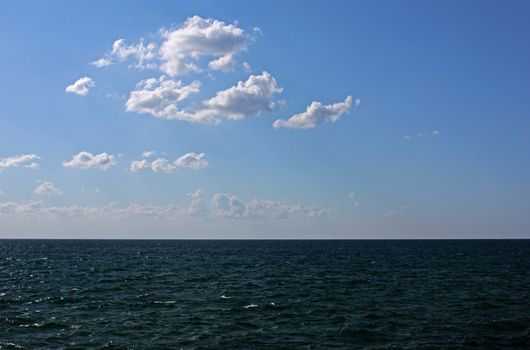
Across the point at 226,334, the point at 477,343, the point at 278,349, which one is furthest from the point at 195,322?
the point at 477,343

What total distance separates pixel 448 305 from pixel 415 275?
25520 mm

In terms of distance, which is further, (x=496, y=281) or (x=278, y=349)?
(x=496, y=281)

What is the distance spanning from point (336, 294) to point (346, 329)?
1553 centimetres

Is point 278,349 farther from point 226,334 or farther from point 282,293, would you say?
point 282,293

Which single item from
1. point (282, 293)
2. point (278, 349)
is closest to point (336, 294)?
point (282, 293)

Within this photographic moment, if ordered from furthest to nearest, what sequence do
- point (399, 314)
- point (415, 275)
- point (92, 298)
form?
point (415, 275) < point (92, 298) < point (399, 314)

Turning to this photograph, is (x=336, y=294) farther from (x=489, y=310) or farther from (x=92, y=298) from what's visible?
(x=92, y=298)

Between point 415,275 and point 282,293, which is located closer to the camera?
point 282,293

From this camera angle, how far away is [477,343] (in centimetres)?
2648

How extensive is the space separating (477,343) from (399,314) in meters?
8.39

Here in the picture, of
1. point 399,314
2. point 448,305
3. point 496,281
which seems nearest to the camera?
point 399,314

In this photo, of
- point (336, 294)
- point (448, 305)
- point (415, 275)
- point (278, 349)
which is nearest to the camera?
point (278, 349)

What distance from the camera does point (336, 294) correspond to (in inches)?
1783

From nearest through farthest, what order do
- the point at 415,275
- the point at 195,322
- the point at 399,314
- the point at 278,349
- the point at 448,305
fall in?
the point at 278,349 < the point at 195,322 < the point at 399,314 < the point at 448,305 < the point at 415,275
